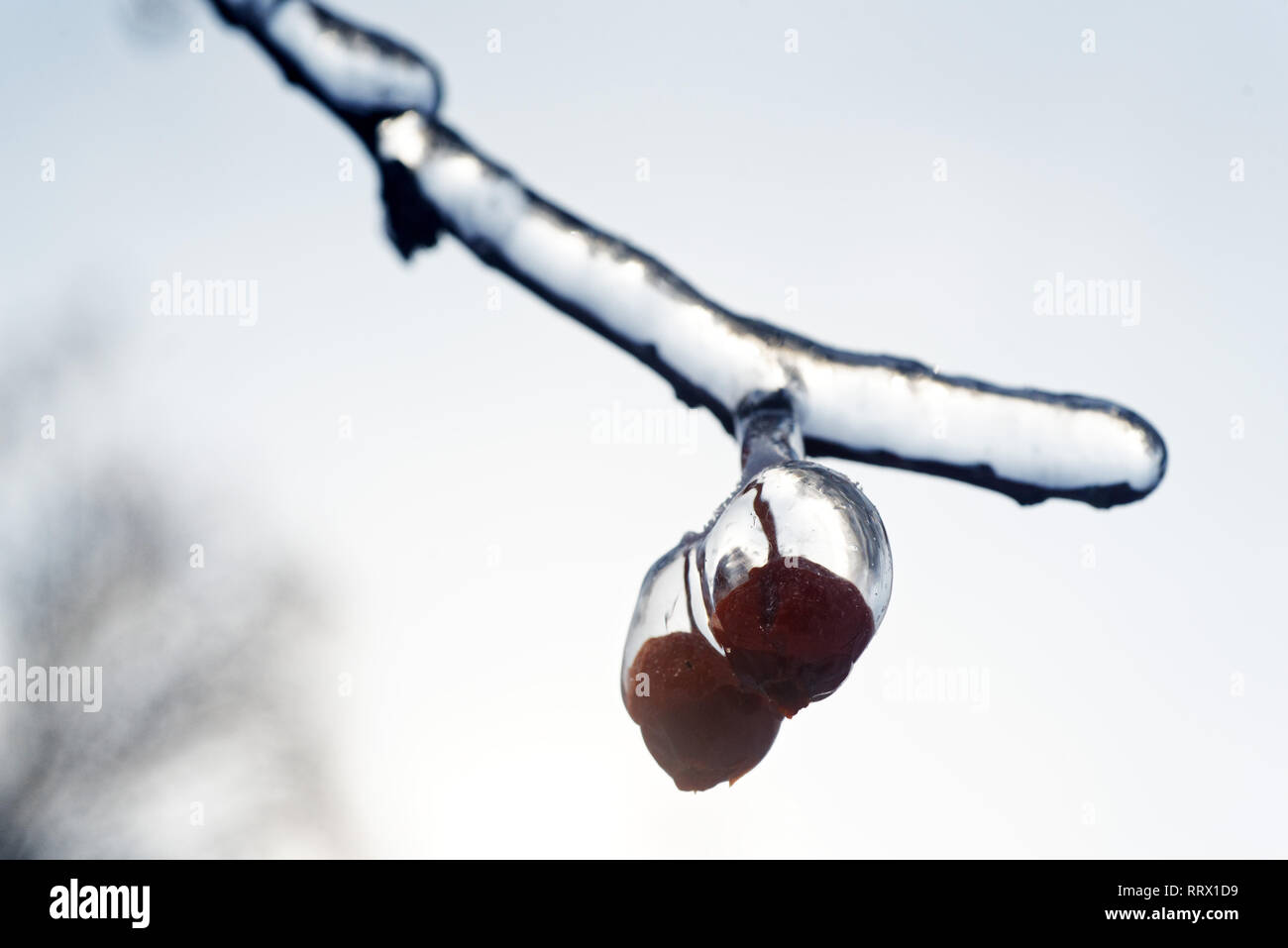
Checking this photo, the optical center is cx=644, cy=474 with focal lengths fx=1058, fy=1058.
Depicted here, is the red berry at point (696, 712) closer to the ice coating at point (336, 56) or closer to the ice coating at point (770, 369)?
the ice coating at point (770, 369)

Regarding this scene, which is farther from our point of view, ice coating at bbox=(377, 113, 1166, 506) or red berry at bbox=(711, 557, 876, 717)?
ice coating at bbox=(377, 113, 1166, 506)

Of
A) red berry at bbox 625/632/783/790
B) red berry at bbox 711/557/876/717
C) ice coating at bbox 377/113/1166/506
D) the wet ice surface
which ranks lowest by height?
red berry at bbox 625/632/783/790

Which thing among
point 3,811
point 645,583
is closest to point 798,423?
point 645,583

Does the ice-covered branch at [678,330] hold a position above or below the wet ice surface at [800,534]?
above

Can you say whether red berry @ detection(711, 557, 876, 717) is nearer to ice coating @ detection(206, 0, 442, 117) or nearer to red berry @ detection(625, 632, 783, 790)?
red berry @ detection(625, 632, 783, 790)

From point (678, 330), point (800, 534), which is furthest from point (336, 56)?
point (800, 534)

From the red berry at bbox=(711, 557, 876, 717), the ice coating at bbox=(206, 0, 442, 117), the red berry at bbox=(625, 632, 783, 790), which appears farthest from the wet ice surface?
the ice coating at bbox=(206, 0, 442, 117)

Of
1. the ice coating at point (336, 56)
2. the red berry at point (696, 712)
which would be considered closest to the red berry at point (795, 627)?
the red berry at point (696, 712)

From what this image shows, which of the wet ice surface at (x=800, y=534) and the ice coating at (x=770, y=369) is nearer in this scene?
the wet ice surface at (x=800, y=534)
